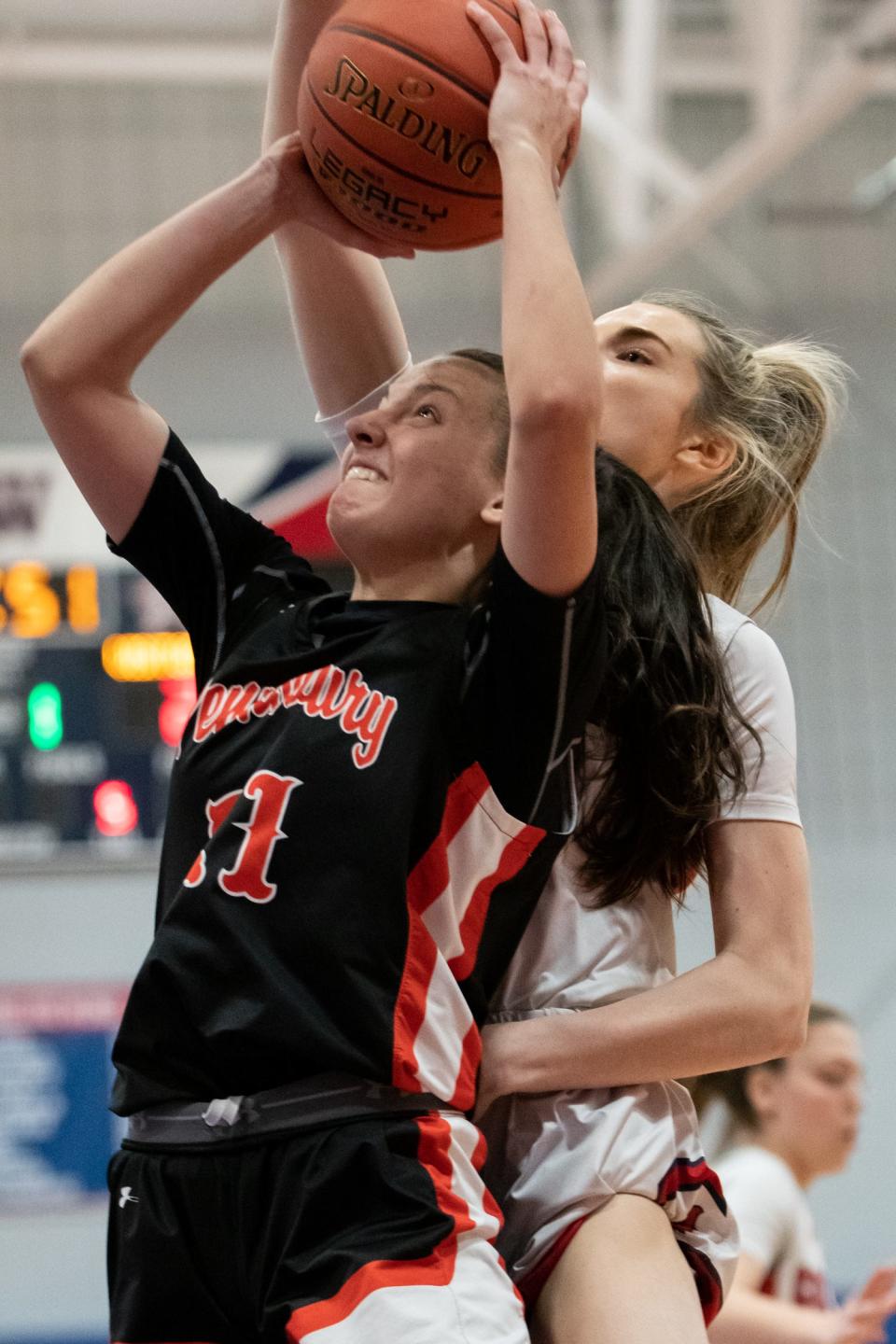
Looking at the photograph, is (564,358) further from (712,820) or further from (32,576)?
(32,576)

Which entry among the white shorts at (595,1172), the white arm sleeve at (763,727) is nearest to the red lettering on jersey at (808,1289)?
the white shorts at (595,1172)

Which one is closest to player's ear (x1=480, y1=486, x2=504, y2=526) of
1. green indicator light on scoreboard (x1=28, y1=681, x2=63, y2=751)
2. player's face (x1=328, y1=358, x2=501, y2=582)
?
player's face (x1=328, y1=358, x2=501, y2=582)

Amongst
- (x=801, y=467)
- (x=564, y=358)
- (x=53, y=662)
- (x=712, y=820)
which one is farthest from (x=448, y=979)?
(x=53, y=662)

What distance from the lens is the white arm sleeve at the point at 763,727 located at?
2199 mm

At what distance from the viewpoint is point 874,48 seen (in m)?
6.19

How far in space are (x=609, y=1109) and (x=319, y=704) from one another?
0.60 metres

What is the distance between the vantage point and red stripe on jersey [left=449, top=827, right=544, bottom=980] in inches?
79.4

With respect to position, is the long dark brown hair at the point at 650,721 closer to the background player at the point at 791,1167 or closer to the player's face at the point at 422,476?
the player's face at the point at 422,476

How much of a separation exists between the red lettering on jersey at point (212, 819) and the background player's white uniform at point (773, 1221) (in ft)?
7.61

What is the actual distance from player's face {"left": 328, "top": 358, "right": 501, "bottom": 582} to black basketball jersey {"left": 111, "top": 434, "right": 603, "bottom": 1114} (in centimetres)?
8

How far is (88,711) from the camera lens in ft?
25.0

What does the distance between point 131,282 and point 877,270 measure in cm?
760

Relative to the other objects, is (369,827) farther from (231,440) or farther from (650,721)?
(231,440)

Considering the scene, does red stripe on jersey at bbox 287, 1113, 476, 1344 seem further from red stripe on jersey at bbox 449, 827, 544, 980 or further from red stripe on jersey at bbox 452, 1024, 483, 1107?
red stripe on jersey at bbox 449, 827, 544, 980
